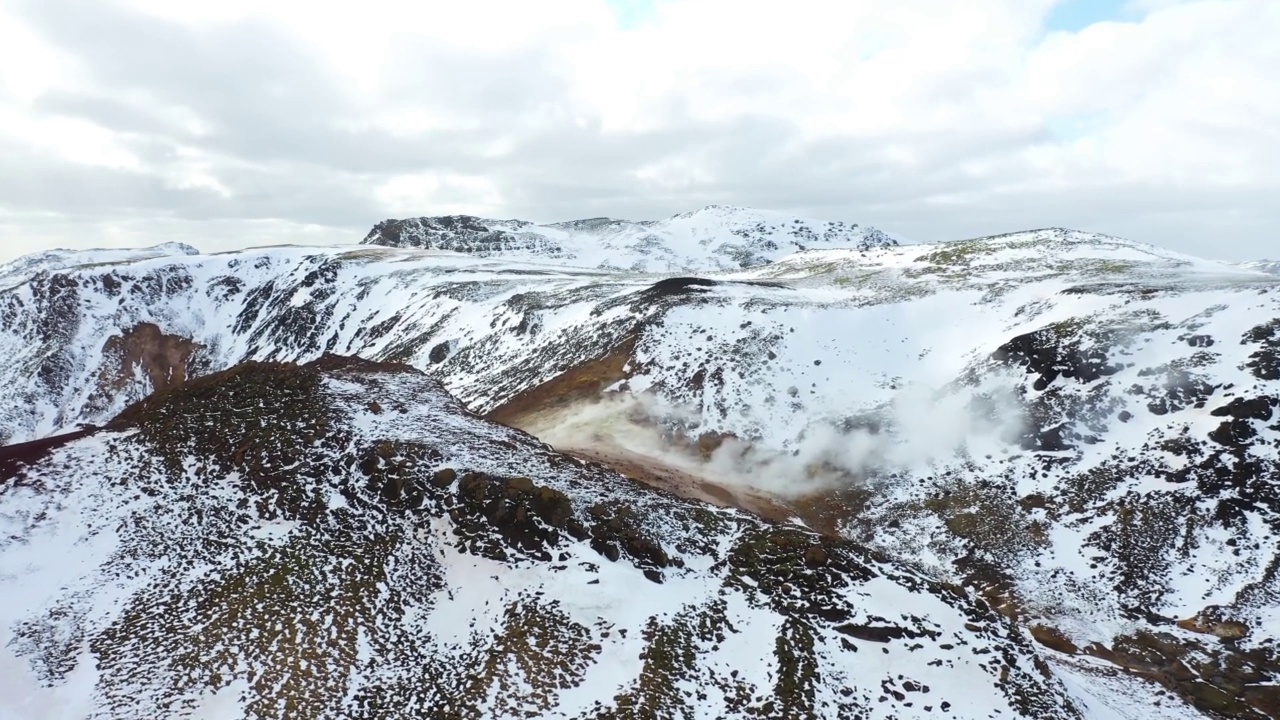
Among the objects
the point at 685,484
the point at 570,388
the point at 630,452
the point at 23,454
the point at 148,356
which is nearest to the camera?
the point at 23,454

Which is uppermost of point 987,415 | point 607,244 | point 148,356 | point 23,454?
point 607,244


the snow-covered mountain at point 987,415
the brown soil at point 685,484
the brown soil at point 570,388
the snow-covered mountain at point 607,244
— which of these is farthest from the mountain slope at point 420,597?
the snow-covered mountain at point 607,244

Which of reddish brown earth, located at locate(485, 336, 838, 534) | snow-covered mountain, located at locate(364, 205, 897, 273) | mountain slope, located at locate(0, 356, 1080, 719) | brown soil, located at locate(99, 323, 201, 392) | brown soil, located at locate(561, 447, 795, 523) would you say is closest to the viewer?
mountain slope, located at locate(0, 356, 1080, 719)

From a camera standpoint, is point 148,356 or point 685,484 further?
point 148,356

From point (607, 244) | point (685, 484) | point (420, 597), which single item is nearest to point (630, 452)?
point (685, 484)

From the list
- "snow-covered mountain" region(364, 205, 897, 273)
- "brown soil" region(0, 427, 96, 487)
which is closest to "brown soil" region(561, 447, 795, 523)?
"brown soil" region(0, 427, 96, 487)

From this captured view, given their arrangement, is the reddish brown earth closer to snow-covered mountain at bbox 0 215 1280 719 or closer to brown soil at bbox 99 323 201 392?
snow-covered mountain at bbox 0 215 1280 719

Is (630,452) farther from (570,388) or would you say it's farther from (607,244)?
(607,244)
